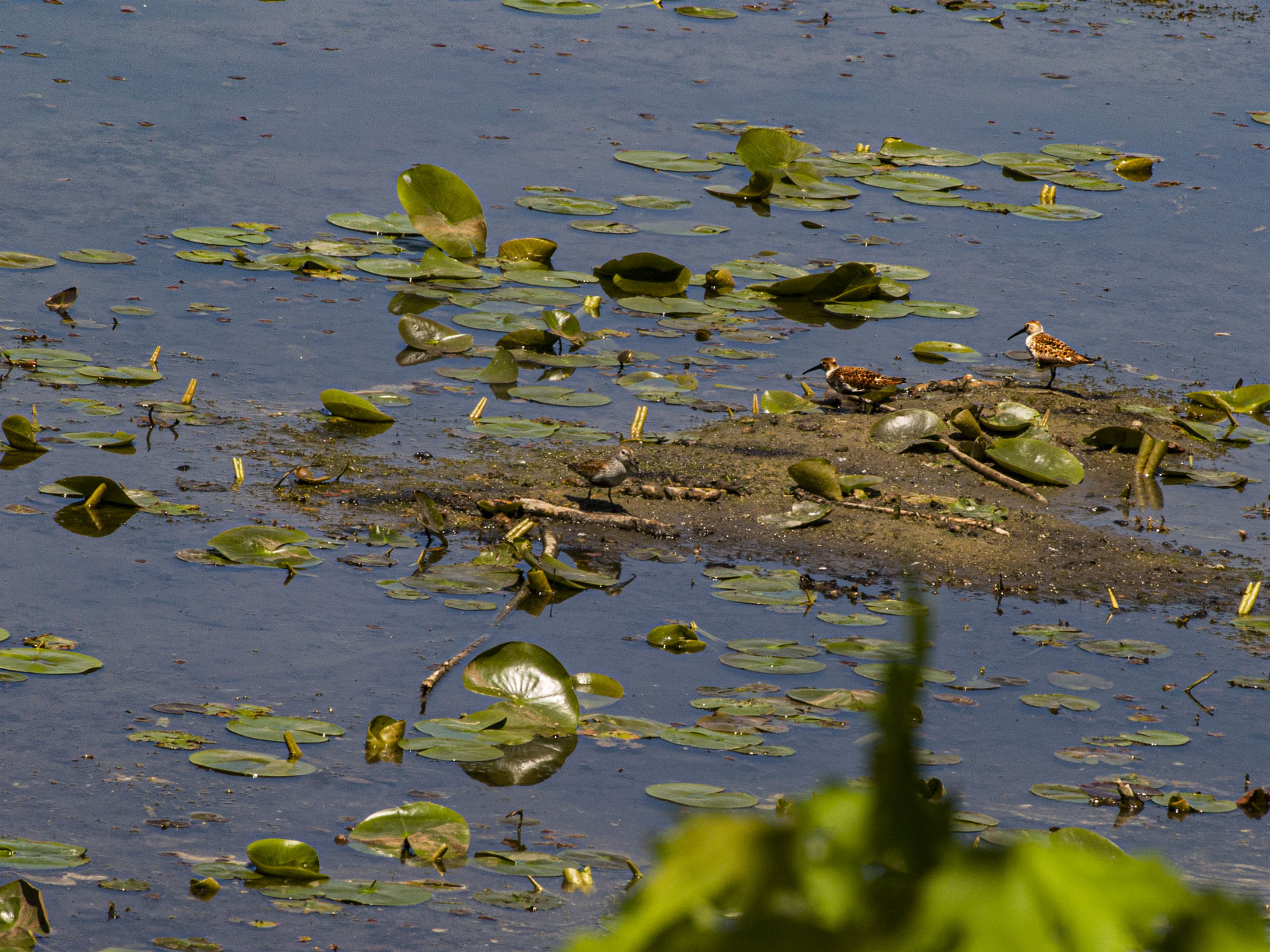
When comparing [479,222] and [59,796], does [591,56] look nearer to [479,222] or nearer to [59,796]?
[479,222]

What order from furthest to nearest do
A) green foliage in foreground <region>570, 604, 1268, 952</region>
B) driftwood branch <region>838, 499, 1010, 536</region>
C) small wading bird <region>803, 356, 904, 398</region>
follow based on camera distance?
small wading bird <region>803, 356, 904, 398</region> → driftwood branch <region>838, 499, 1010, 536</region> → green foliage in foreground <region>570, 604, 1268, 952</region>

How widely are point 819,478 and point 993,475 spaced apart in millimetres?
753

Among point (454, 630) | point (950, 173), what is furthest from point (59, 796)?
point (950, 173)

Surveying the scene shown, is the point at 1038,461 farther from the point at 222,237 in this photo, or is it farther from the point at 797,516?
the point at 222,237

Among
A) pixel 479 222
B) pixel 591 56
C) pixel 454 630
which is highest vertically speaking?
pixel 591 56

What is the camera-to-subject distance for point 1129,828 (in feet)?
9.87

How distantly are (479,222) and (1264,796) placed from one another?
4.63m

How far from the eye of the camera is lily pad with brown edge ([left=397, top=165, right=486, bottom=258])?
21.8 ft

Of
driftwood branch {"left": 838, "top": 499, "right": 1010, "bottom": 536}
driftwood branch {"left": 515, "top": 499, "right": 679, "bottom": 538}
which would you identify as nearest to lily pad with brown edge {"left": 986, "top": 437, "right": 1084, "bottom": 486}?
driftwood branch {"left": 838, "top": 499, "right": 1010, "bottom": 536}

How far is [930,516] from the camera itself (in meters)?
4.65

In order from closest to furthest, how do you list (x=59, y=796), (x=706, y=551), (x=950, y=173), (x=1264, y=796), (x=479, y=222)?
(x=59, y=796), (x=1264, y=796), (x=706, y=551), (x=479, y=222), (x=950, y=173)

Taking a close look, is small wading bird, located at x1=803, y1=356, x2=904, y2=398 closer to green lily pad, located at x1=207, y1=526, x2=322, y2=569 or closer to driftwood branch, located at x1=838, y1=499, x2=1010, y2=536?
driftwood branch, located at x1=838, y1=499, x2=1010, y2=536

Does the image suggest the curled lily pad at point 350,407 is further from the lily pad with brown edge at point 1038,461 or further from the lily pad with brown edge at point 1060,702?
the lily pad with brown edge at point 1060,702

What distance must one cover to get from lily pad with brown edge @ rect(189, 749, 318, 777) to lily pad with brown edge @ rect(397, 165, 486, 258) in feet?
13.1
